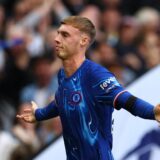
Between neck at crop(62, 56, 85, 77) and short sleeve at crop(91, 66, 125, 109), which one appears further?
neck at crop(62, 56, 85, 77)

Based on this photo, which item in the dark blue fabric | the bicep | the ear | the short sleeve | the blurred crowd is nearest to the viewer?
the dark blue fabric

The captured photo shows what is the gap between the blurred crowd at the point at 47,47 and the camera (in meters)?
11.4

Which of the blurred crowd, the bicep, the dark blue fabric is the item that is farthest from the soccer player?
the blurred crowd

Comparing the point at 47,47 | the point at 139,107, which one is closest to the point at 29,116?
the point at 139,107

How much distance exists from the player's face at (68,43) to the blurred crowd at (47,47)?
286 centimetres

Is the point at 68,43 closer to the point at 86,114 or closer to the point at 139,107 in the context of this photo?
the point at 86,114

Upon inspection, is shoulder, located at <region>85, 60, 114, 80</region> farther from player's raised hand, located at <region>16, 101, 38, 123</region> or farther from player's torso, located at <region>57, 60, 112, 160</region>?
player's raised hand, located at <region>16, 101, 38, 123</region>

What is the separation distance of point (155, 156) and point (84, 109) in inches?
60.3

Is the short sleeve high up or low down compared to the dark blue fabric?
up

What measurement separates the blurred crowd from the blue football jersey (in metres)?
2.66

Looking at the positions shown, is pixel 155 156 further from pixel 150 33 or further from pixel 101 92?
pixel 150 33

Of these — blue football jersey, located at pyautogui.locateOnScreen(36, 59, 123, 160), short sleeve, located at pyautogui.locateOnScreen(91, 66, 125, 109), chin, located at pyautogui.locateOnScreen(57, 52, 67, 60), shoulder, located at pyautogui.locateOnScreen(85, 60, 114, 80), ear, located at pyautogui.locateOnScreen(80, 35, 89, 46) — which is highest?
ear, located at pyautogui.locateOnScreen(80, 35, 89, 46)

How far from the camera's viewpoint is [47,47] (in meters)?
12.5

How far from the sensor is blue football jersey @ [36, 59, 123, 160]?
23.7 ft
